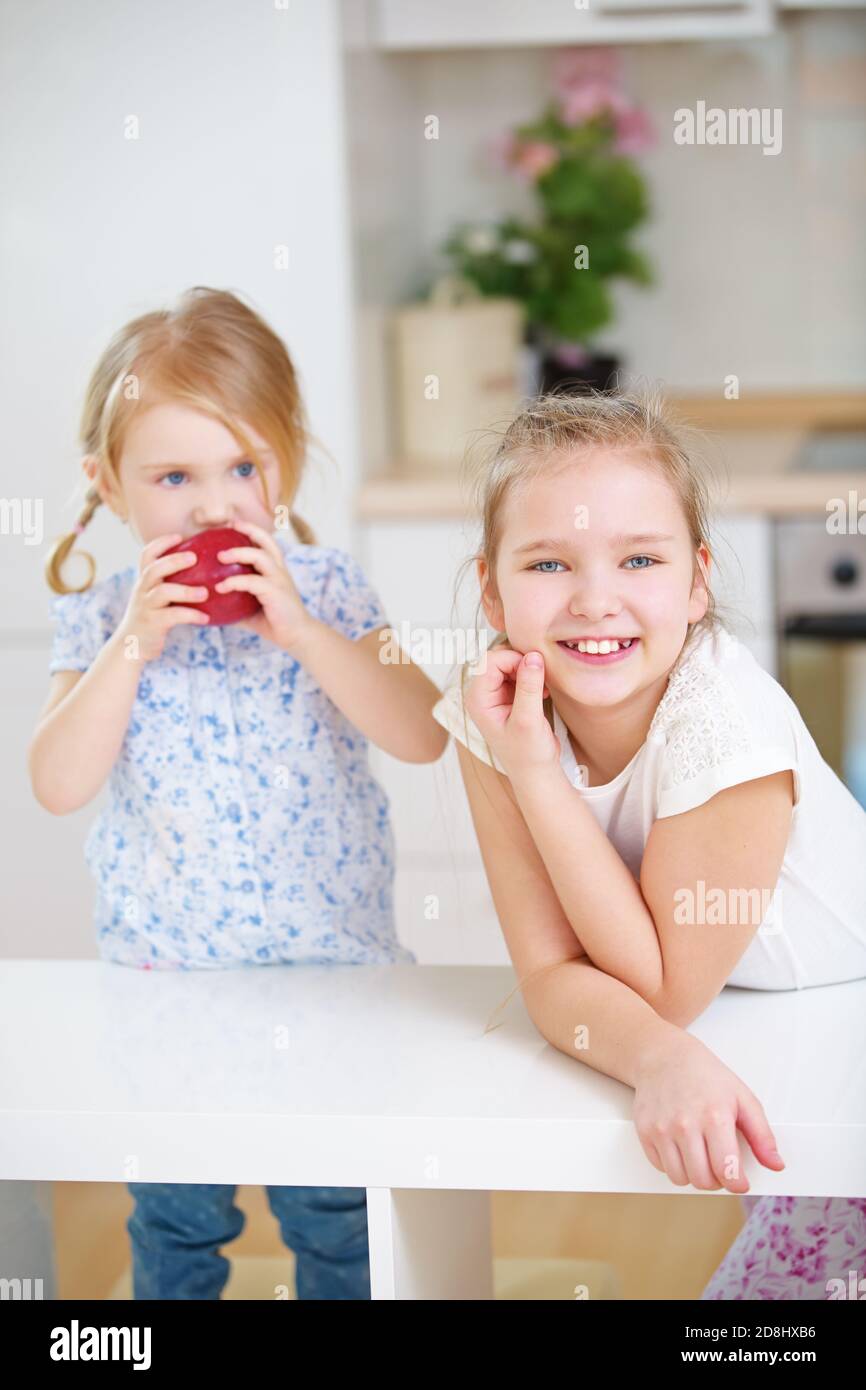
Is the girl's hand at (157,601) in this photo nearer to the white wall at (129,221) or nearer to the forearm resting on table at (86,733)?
the forearm resting on table at (86,733)

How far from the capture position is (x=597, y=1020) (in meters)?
0.92

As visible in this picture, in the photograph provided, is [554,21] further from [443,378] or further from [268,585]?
[268,585]

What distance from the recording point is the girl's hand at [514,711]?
96cm

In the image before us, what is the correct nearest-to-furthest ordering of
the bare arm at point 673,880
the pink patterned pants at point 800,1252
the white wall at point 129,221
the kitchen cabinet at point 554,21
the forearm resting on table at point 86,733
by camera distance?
1. the bare arm at point 673,880
2. the pink patterned pants at point 800,1252
3. the forearm resting on table at point 86,733
4. the white wall at point 129,221
5. the kitchen cabinet at point 554,21

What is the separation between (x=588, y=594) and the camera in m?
0.97

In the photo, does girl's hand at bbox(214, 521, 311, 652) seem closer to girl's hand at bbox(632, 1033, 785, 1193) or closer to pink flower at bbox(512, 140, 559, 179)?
girl's hand at bbox(632, 1033, 785, 1193)

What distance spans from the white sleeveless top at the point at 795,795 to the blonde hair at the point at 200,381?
301 mm

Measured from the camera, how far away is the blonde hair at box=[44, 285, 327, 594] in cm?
120

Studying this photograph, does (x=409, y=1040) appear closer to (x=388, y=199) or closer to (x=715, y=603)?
(x=715, y=603)

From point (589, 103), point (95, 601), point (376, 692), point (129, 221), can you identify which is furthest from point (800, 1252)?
point (589, 103)

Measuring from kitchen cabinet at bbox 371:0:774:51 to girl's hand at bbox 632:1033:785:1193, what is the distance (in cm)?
204

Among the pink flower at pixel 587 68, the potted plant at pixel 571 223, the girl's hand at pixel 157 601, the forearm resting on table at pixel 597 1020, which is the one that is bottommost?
the forearm resting on table at pixel 597 1020

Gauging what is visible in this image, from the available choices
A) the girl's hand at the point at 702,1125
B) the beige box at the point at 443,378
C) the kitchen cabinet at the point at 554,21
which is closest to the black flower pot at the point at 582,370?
the beige box at the point at 443,378
